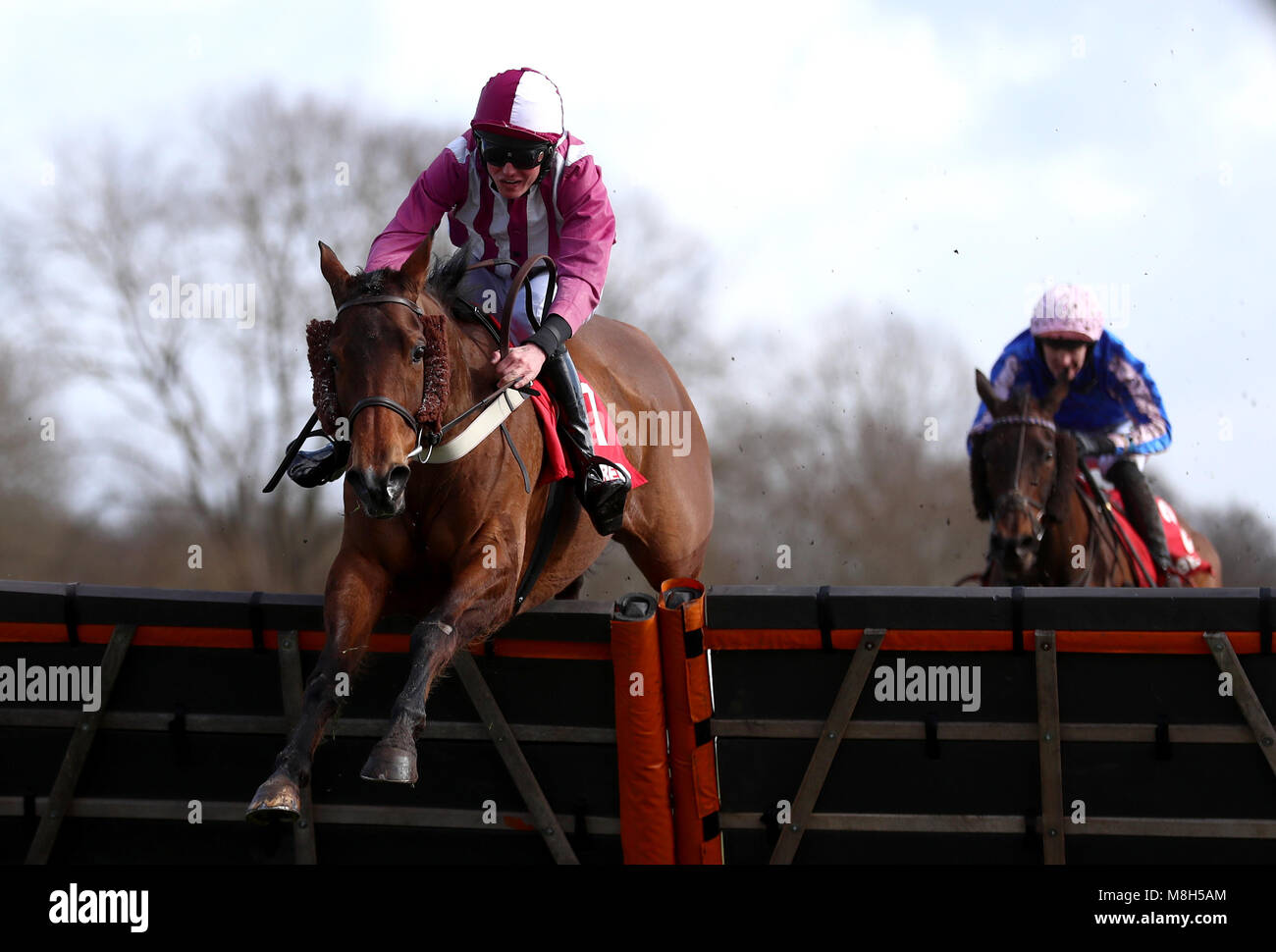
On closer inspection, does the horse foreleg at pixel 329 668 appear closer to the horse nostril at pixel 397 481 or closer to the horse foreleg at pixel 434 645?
the horse foreleg at pixel 434 645

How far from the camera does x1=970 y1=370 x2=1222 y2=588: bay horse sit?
6574mm

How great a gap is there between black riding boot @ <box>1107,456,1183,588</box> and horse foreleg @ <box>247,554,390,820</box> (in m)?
4.55

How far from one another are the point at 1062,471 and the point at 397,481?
3990 mm

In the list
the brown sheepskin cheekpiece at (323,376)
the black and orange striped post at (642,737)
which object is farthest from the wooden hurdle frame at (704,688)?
the brown sheepskin cheekpiece at (323,376)

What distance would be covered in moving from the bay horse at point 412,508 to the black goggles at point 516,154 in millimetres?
376

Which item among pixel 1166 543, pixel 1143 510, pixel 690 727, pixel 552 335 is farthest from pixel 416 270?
pixel 1166 543

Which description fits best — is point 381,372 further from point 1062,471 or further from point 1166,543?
point 1166,543

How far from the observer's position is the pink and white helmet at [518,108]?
15.4 ft

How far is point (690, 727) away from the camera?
4.10m

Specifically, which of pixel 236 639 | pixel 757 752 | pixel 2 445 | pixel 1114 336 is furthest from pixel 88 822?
pixel 2 445

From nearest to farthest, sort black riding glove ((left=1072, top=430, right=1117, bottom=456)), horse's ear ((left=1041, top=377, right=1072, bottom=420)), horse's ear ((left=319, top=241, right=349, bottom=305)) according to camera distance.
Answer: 1. horse's ear ((left=319, top=241, right=349, bottom=305))
2. horse's ear ((left=1041, top=377, right=1072, bottom=420))
3. black riding glove ((left=1072, top=430, right=1117, bottom=456))

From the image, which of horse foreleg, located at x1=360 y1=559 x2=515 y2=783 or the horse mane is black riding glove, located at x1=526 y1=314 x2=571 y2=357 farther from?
horse foreleg, located at x1=360 y1=559 x2=515 y2=783

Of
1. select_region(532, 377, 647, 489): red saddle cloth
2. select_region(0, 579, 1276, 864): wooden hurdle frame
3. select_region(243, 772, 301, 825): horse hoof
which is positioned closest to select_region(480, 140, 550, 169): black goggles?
select_region(532, 377, 647, 489): red saddle cloth
